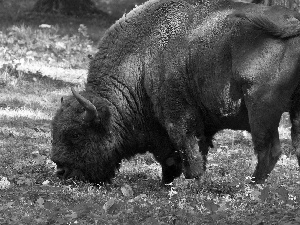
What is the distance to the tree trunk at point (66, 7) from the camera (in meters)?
25.6

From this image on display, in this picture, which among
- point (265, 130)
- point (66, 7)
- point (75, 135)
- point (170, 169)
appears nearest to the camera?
point (265, 130)

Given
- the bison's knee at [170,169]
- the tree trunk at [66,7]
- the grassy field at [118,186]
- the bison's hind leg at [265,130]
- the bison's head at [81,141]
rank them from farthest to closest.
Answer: the tree trunk at [66,7] → the bison's knee at [170,169] → the bison's head at [81,141] → the bison's hind leg at [265,130] → the grassy field at [118,186]

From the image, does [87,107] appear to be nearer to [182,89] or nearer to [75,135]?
[75,135]

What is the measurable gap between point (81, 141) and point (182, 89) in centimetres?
142

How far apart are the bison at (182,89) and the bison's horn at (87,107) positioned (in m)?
0.01

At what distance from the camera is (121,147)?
30.3ft

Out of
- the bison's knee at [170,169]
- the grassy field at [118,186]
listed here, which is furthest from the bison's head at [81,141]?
the bison's knee at [170,169]

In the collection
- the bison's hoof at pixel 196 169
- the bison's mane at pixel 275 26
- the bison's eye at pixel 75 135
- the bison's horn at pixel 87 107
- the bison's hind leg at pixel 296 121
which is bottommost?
the bison's hoof at pixel 196 169

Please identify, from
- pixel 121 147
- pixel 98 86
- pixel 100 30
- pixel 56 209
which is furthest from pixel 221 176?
pixel 100 30

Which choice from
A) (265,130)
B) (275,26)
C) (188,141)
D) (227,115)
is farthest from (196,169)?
(275,26)

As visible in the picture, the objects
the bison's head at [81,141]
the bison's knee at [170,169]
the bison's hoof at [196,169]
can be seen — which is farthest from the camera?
the bison's knee at [170,169]

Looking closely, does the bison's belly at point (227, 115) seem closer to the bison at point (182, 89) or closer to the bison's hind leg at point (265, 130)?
the bison at point (182, 89)

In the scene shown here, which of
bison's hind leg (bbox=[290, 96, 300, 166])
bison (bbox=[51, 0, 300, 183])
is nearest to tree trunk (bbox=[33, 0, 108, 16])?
bison (bbox=[51, 0, 300, 183])

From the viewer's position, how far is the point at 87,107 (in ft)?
28.7
